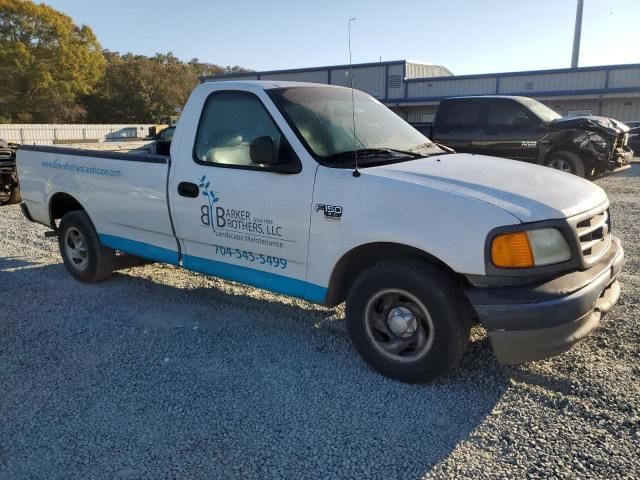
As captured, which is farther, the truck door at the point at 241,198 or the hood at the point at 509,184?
the truck door at the point at 241,198

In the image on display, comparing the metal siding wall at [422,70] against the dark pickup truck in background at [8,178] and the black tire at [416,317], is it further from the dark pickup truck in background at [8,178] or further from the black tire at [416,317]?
the black tire at [416,317]

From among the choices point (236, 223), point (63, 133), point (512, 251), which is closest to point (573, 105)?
point (236, 223)

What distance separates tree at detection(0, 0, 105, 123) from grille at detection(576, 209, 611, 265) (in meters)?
51.6

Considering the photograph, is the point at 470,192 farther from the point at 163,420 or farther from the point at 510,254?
the point at 163,420

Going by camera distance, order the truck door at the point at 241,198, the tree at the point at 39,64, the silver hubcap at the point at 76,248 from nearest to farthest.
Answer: the truck door at the point at 241,198 → the silver hubcap at the point at 76,248 → the tree at the point at 39,64

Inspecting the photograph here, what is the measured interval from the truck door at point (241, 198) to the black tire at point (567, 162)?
896 centimetres

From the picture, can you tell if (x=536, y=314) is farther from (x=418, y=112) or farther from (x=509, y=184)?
(x=418, y=112)

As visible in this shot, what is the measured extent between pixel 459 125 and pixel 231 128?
31.4 ft

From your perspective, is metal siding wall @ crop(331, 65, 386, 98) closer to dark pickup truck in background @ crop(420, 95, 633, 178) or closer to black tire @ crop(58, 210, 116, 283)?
dark pickup truck in background @ crop(420, 95, 633, 178)

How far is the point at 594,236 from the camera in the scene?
3.49 meters

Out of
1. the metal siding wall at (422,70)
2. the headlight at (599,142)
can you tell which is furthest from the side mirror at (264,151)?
the metal siding wall at (422,70)

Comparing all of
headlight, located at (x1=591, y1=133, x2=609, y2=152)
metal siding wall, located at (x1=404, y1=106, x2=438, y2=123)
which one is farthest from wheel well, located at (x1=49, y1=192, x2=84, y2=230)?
metal siding wall, located at (x1=404, y1=106, x2=438, y2=123)

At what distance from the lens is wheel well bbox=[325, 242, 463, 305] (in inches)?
135

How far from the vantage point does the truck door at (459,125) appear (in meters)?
12.6
